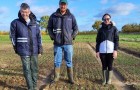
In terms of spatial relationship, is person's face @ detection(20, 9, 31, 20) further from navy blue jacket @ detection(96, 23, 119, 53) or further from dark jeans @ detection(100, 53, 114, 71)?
dark jeans @ detection(100, 53, 114, 71)

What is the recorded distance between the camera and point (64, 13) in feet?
34.7

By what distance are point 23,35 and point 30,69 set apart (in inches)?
33.6

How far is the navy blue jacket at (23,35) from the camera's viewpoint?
9336 mm

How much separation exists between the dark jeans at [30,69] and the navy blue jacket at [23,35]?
0.43 feet

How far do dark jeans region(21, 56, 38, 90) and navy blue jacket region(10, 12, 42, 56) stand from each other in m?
0.13

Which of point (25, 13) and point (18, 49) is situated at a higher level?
point (25, 13)

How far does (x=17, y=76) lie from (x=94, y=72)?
9.02ft

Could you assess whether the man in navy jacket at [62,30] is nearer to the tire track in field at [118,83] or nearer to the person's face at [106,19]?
the person's face at [106,19]

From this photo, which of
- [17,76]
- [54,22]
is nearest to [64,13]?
[54,22]

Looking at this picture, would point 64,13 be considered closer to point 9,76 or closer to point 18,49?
point 18,49

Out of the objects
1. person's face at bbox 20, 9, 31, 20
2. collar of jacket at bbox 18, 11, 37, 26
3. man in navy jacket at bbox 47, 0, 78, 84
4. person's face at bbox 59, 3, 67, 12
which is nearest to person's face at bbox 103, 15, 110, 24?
man in navy jacket at bbox 47, 0, 78, 84

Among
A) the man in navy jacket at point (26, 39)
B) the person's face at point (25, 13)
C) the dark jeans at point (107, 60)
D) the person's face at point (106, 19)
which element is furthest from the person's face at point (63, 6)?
the dark jeans at point (107, 60)

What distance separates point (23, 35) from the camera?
934 centimetres

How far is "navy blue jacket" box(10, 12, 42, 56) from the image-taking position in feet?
30.6
